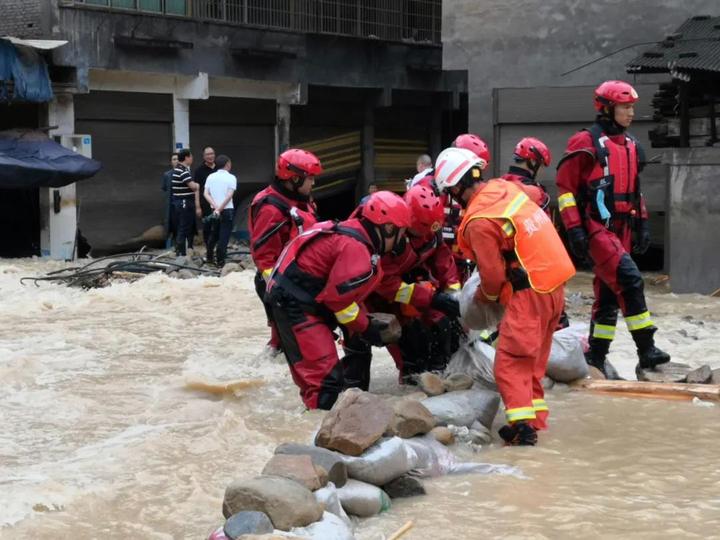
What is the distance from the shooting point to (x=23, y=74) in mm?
17094

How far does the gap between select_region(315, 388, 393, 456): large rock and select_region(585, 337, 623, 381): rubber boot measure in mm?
2754

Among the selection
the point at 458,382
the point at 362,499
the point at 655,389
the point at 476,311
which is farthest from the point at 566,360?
the point at 362,499

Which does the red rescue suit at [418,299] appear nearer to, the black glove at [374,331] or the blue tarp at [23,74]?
the black glove at [374,331]

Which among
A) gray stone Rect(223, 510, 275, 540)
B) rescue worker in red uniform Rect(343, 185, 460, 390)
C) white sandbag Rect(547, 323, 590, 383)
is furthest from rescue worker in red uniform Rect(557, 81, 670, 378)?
gray stone Rect(223, 510, 275, 540)

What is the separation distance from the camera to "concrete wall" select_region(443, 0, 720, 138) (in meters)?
15.4

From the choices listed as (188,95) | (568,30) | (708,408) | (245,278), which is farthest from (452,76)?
(708,408)

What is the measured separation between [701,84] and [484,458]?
327 inches

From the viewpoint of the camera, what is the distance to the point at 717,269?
13.2 m

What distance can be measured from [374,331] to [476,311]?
0.65m

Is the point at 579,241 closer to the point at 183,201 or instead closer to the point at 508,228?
the point at 508,228

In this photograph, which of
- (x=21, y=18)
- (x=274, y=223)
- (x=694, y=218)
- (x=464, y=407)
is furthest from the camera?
(x=21, y=18)

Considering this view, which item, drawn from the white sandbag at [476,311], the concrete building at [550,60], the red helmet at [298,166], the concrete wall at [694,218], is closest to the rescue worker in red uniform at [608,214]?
the white sandbag at [476,311]

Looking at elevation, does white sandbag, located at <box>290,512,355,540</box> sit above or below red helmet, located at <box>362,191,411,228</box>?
below

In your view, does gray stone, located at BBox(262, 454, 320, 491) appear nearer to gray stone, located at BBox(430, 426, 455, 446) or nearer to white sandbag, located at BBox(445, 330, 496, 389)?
gray stone, located at BBox(430, 426, 455, 446)
